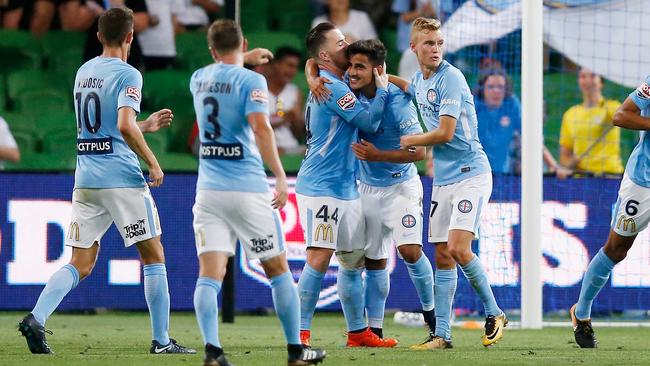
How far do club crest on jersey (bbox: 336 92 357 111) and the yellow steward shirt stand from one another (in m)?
5.28

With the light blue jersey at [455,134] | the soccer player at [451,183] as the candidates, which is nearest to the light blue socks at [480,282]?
the soccer player at [451,183]

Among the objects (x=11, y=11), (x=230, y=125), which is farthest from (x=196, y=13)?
(x=230, y=125)

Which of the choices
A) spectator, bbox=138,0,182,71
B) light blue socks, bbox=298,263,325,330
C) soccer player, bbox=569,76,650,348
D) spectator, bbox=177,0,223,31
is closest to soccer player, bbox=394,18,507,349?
soccer player, bbox=569,76,650,348

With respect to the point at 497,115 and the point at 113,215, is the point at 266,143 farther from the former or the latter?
the point at 497,115

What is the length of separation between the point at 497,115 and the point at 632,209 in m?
3.84

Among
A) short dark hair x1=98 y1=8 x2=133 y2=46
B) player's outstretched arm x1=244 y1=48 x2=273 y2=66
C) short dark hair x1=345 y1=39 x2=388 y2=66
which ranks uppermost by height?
short dark hair x1=98 y1=8 x2=133 y2=46

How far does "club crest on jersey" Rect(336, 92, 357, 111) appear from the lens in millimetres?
9375

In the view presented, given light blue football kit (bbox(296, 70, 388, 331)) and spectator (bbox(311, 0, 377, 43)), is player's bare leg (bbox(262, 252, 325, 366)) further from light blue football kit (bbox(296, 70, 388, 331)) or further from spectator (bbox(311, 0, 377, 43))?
spectator (bbox(311, 0, 377, 43))

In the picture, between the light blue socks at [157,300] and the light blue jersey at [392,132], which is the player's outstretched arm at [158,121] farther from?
the light blue jersey at [392,132]

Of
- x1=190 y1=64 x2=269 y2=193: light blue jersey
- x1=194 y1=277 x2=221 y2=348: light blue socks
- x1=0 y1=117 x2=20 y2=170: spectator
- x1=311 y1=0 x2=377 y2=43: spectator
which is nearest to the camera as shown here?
Answer: x1=194 y1=277 x2=221 y2=348: light blue socks

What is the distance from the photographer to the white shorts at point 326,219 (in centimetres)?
950

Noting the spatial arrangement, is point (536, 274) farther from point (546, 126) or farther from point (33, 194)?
point (33, 194)

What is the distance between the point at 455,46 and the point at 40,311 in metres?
5.66

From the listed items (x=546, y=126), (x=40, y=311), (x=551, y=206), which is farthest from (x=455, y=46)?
(x=40, y=311)
